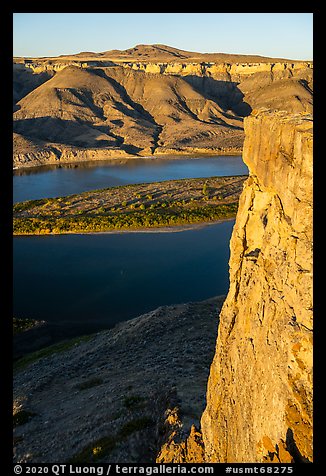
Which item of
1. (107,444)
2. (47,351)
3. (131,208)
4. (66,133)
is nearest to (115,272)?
(47,351)

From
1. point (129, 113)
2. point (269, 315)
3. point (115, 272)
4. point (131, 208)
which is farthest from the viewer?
point (129, 113)

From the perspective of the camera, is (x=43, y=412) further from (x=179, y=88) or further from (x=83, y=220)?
(x=179, y=88)

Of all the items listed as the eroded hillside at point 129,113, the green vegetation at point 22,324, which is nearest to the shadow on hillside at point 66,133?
the eroded hillside at point 129,113

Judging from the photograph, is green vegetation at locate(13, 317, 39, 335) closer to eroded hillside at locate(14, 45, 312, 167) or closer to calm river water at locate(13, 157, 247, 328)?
calm river water at locate(13, 157, 247, 328)

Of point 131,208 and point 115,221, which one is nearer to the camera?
point 115,221

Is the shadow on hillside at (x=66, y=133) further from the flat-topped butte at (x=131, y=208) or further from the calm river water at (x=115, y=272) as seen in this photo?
the calm river water at (x=115, y=272)

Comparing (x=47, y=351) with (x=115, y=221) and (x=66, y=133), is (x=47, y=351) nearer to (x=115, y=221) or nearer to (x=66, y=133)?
(x=115, y=221)

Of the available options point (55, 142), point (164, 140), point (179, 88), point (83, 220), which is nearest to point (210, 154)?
point (164, 140)
